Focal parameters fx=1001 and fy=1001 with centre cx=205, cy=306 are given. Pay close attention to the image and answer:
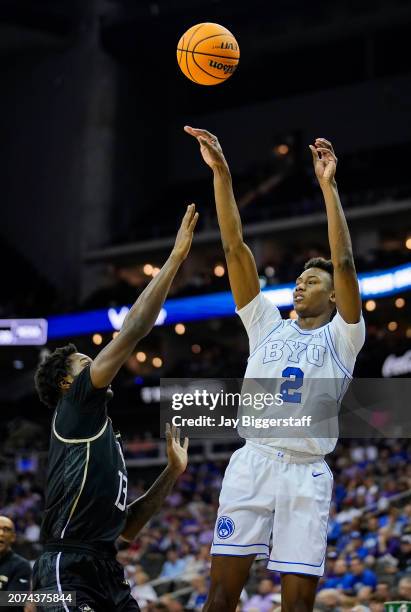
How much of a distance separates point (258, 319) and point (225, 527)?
52.0 inches

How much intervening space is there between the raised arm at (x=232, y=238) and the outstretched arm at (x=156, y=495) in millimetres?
970

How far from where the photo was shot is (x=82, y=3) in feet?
117

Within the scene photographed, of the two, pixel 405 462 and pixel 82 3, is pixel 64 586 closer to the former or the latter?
pixel 405 462

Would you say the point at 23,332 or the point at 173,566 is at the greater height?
the point at 23,332

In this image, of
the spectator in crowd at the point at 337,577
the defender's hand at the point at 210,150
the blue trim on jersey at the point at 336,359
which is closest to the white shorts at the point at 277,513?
the blue trim on jersey at the point at 336,359

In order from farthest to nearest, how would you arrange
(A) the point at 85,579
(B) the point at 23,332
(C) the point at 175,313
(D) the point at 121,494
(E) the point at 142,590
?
(B) the point at 23,332
(C) the point at 175,313
(E) the point at 142,590
(D) the point at 121,494
(A) the point at 85,579

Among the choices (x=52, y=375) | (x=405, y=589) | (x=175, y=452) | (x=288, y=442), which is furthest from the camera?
(x=405, y=589)

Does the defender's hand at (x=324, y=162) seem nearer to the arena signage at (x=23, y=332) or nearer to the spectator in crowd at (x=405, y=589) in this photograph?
the spectator in crowd at (x=405, y=589)

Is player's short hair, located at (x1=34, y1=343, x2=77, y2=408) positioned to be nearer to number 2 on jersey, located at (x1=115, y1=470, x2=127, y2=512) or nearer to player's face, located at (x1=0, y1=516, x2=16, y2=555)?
number 2 on jersey, located at (x1=115, y1=470, x2=127, y2=512)

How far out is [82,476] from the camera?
210 inches

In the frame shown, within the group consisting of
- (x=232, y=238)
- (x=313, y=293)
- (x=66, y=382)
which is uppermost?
(x=232, y=238)

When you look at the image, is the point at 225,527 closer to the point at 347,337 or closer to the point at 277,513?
the point at 277,513

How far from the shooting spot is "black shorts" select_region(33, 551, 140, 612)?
5148mm

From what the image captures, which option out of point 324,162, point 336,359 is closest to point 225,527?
point 336,359
